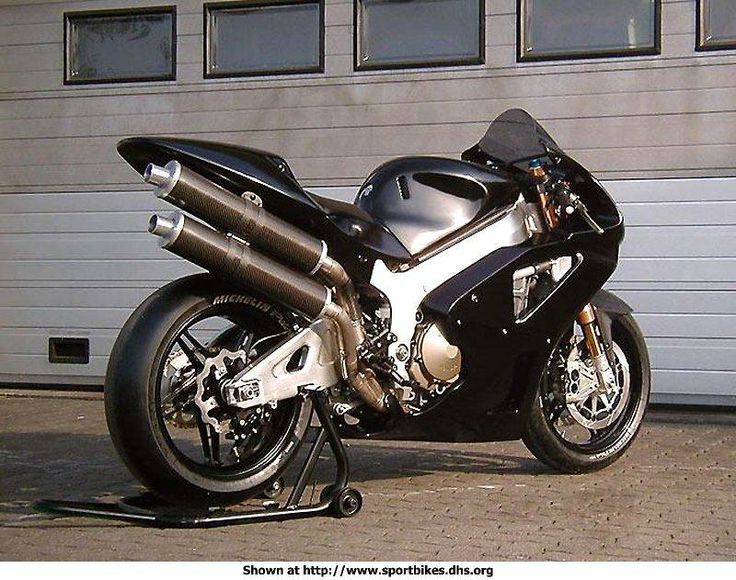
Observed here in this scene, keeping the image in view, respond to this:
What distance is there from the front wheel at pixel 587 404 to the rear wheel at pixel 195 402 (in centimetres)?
125

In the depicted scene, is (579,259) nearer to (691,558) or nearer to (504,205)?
(504,205)

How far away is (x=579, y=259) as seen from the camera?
5648mm

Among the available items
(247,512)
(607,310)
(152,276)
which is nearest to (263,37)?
(152,276)

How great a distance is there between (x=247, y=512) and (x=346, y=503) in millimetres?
380

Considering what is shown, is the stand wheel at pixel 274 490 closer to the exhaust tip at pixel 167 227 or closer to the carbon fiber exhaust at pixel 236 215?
the carbon fiber exhaust at pixel 236 215

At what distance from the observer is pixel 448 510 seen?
16.6ft

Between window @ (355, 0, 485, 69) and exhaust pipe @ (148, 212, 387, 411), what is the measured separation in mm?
4649

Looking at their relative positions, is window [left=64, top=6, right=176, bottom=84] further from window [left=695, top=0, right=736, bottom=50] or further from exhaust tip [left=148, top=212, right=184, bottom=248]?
exhaust tip [left=148, top=212, right=184, bottom=248]

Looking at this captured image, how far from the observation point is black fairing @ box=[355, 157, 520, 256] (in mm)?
5273

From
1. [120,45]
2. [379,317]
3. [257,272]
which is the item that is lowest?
[379,317]


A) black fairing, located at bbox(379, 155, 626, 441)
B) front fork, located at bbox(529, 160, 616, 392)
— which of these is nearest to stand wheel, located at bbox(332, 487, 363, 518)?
black fairing, located at bbox(379, 155, 626, 441)

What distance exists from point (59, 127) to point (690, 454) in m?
5.62

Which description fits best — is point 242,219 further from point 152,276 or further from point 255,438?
point 152,276
